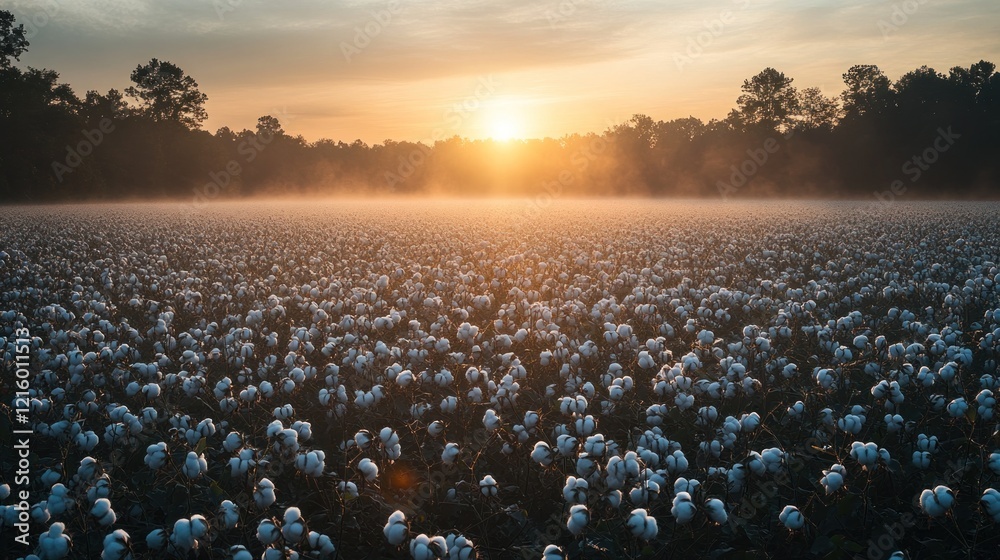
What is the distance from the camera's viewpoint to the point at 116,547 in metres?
2.66

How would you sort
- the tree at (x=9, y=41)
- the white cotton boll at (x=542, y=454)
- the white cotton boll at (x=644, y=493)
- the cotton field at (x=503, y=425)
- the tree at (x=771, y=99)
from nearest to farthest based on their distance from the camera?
the white cotton boll at (x=644, y=493)
the cotton field at (x=503, y=425)
the white cotton boll at (x=542, y=454)
the tree at (x=9, y=41)
the tree at (x=771, y=99)

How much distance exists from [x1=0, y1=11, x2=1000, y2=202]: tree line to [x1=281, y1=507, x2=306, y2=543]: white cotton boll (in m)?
59.0

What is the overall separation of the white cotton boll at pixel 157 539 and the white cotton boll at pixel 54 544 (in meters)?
0.33

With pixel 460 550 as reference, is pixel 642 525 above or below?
above

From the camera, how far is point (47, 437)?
4.55 metres

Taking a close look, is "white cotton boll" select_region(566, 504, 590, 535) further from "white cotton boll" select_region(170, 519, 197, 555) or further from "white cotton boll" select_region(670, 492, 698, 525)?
"white cotton boll" select_region(170, 519, 197, 555)

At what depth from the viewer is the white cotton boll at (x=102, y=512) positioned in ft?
9.71

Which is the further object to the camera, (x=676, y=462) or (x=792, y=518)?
(x=676, y=462)

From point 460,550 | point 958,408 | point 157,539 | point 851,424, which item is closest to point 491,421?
point 460,550

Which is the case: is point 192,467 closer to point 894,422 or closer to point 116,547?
point 116,547

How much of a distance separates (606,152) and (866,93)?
29126mm

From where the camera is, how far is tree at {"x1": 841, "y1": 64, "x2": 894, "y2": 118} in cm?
6084

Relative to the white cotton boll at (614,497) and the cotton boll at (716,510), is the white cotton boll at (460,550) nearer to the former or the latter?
the white cotton boll at (614,497)

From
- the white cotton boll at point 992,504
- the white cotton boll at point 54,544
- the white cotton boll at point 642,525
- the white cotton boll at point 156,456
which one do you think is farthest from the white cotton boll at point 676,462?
the white cotton boll at point 54,544
